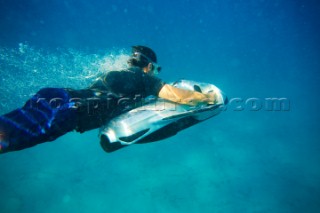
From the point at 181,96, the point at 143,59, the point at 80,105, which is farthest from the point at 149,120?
the point at 143,59

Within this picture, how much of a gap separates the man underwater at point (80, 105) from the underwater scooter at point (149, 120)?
10 centimetres

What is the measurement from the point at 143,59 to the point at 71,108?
1.54 meters

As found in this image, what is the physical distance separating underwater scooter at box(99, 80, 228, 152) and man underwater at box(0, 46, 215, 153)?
95 millimetres

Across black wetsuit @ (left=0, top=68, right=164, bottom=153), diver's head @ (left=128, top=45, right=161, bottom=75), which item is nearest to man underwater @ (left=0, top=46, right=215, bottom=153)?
black wetsuit @ (left=0, top=68, right=164, bottom=153)

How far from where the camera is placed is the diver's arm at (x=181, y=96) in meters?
2.60

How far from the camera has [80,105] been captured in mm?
2203

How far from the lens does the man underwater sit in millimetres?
1868

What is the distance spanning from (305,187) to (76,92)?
A: 571 inches

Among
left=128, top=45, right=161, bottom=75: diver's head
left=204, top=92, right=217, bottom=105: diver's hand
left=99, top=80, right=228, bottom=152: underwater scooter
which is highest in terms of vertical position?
left=128, top=45, right=161, bottom=75: diver's head

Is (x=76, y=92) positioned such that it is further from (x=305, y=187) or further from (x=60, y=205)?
(x=305, y=187)

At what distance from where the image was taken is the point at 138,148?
46.8 feet

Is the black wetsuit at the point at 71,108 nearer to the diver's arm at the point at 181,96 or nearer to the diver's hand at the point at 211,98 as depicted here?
the diver's arm at the point at 181,96

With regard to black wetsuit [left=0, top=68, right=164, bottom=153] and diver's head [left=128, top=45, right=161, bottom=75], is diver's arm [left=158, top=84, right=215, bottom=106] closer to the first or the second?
black wetsuit [left=0, top=68, right=164, bottom=153]

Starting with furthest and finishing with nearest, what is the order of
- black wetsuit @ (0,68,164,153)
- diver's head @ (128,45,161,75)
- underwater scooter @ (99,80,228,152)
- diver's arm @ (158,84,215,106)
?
diver's head @ (128,45,161,75)
diver's arm @ (158,84,215,106)
underwater scooter @ (99,80,228,152)
black wetsuit @ (0,68,164,153)
